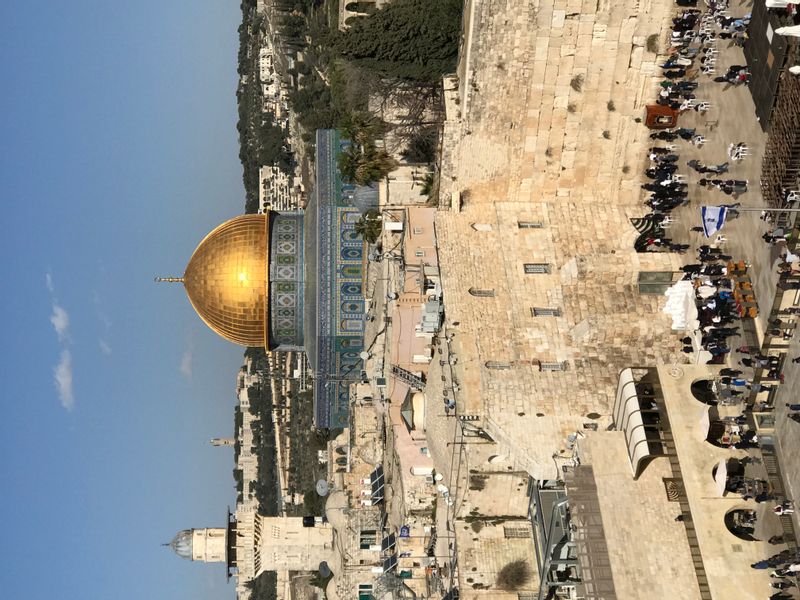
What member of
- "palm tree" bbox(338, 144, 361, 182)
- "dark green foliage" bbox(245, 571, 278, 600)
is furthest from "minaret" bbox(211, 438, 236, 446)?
"palm tree" bbox(338, 144, 361, 182)

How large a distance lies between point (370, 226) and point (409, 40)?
608cm

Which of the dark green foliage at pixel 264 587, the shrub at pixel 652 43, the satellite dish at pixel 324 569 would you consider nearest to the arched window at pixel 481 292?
the shrub at pixel 652 43

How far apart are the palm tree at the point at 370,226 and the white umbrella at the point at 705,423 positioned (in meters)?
10.2

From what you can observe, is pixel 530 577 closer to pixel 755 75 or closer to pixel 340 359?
pixel 340 359

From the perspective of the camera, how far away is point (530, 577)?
61.5ft

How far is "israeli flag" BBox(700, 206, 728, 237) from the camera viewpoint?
14.4 metres

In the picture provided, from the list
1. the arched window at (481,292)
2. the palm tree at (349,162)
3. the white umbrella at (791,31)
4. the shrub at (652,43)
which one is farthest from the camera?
the palm tree at (349,162)

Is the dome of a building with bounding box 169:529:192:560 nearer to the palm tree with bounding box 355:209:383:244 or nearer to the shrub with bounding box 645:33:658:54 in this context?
the palm tree with bounding box 355:209:383:244

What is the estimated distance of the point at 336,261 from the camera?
22812 mm

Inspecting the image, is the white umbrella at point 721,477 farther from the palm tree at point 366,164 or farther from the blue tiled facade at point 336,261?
the palm tree at point 366,164

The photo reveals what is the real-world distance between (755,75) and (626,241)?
5121 mm

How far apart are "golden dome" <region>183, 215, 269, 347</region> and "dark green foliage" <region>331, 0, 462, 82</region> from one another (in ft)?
18.9

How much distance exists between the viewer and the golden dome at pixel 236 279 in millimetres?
23406

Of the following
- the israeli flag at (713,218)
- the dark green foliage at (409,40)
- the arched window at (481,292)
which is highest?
the dark green foliage at (409,40)
